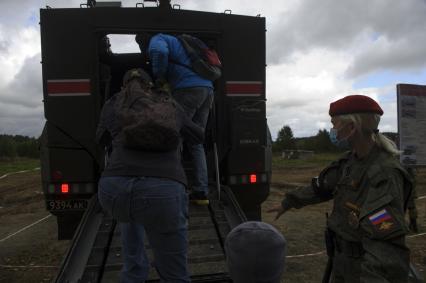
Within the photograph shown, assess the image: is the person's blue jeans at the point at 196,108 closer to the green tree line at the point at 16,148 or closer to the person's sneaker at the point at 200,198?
the person's sneaker at the point at 200,198

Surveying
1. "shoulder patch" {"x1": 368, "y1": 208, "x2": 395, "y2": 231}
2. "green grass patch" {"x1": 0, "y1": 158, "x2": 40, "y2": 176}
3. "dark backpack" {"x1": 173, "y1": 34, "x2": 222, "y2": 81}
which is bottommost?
"green grass patch" {"x1": 0, "y1": 158, "x2": 40, "y2": 176}

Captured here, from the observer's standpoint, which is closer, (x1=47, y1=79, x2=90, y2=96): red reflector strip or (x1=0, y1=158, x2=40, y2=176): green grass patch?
(x1=47, y1=79, x2=90, y2=96): red reflector strip

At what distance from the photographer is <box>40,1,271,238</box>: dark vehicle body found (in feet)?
15.6

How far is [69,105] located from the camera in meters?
4.76

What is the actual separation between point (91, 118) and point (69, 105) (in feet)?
0.86

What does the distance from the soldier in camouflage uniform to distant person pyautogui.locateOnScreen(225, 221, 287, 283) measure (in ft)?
2.24

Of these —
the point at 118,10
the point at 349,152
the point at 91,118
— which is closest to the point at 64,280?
the point at 91,118


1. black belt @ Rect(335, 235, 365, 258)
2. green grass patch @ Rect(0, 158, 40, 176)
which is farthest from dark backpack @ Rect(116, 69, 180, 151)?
green grass patch @ Rect(0, 158, 40, 176)

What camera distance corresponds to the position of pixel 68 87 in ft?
15.6

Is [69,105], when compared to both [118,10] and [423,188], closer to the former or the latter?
[118,10]

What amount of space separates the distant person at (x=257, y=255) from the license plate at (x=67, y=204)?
4019 mm

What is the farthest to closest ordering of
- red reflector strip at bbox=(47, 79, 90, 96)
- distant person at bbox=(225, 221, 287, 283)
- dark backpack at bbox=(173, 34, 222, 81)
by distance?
red reflector strip at bbox=(47, 79, 90, 96) → dark backpack at bbox=(173, 34, 222, 81) → distant person at bbox=(225, 221, 287, 283)

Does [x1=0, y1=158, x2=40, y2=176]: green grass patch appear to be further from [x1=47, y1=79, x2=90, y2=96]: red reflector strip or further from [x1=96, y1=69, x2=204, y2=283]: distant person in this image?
[x1=96, y1=69, x2=204, y2=283]: distant person

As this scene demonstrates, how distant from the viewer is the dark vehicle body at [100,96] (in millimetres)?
4742
